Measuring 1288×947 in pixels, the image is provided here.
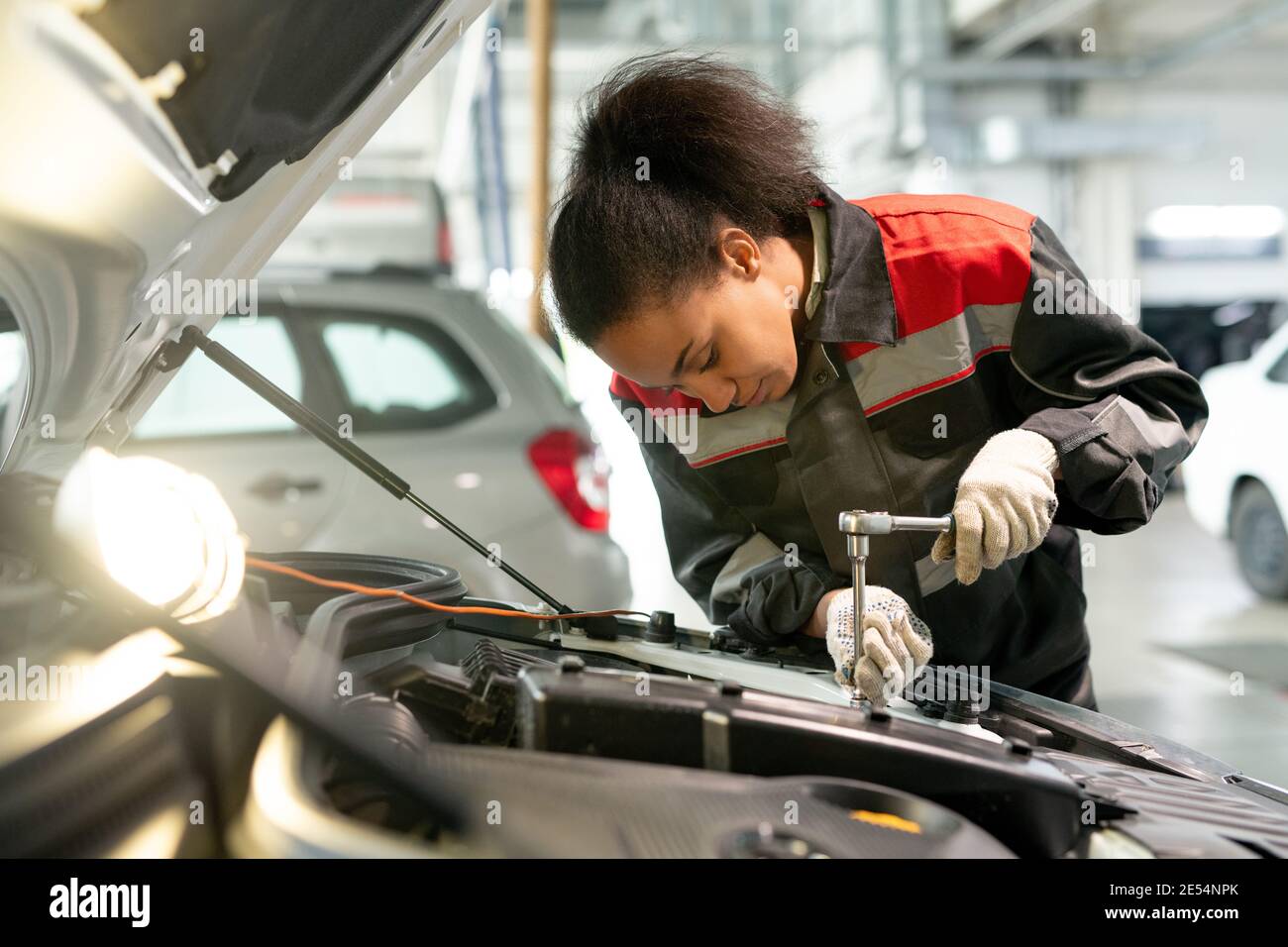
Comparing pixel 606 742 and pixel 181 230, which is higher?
pixel 181 230

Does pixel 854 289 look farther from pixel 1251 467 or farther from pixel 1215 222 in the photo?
pixel 1215 222

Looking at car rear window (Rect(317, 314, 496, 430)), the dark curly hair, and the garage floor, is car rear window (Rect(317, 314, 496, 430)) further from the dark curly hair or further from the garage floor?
the garage floor

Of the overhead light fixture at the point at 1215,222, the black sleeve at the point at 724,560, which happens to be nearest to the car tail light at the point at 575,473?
the black sleeve at the point at 724,560

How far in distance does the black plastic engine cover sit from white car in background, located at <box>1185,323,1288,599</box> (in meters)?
4.42

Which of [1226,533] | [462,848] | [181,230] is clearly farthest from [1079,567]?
[1226,533]

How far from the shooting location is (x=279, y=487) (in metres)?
2.42

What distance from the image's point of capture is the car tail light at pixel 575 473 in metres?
2.73

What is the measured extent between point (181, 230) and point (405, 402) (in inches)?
70.2

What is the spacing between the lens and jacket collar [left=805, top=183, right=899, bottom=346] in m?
1.21

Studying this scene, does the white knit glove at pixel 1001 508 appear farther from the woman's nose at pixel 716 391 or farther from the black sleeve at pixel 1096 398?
the woman's nose at pixel 716 391

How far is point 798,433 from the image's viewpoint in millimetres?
1278

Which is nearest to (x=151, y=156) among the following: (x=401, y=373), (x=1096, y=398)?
(x=1096, y=398)

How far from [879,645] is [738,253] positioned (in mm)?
425
